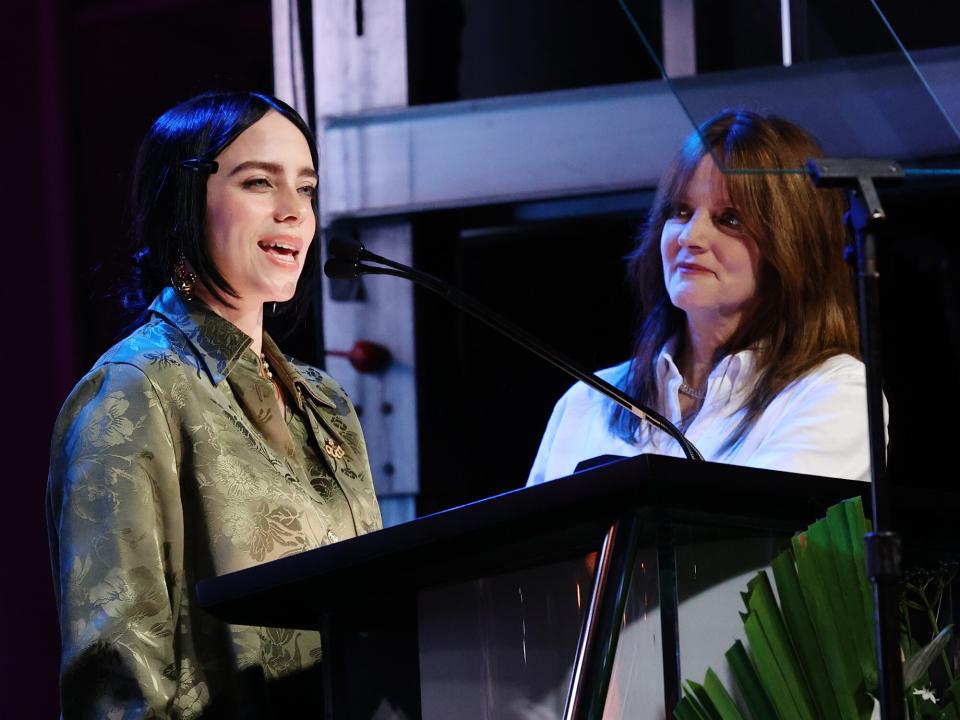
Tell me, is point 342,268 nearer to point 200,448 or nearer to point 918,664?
point 200,448

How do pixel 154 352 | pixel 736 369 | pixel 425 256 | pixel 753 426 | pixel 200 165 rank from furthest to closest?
1. pixel 425 256
2. pixel 736 369
3. pixel 753 426
4. pixel 200 165
5. pixel 154 352

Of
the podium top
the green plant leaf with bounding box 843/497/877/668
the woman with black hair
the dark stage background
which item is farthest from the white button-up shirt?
the green plant leaf with bounding box 843/497/877/668

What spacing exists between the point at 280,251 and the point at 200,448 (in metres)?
0.36

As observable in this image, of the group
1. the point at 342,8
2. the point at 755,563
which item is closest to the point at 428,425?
the point at 342,8

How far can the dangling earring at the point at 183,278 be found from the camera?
1.82 m

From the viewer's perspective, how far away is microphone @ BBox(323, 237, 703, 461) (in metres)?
1.51

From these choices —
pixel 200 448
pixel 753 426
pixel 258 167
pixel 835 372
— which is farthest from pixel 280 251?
pixel 835 372

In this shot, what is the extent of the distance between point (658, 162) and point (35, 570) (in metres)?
1.56

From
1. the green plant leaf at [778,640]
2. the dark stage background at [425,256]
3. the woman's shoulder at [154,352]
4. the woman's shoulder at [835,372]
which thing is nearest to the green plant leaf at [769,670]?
the green plant leaf at [778,640]

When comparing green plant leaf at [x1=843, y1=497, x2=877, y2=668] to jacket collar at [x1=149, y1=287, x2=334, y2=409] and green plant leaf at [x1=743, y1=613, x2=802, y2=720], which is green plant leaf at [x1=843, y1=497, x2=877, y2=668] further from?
jacket collar at [x1=149, y1=287, x2=334, y2=409]

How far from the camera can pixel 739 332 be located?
229 cm

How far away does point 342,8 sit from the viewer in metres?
3.10

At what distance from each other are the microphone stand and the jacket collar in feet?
2.75

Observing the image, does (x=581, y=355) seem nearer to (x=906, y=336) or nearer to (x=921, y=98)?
(x=906, y=336)
